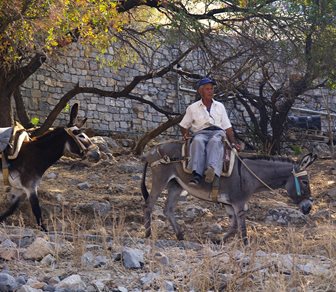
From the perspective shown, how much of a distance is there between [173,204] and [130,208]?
5.98ft

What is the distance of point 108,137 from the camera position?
754 inches

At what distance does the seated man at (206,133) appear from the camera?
30.6ft

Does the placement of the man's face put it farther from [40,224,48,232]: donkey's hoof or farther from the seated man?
[40,224,48,232]: donkey's hoof

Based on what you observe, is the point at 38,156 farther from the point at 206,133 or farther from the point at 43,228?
the point at 206,133

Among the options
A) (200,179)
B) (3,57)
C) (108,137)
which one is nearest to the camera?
(200,179)

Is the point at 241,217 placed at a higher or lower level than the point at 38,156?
lower

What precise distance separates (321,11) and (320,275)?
678 centimetres

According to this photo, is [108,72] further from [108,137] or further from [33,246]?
[33,246]

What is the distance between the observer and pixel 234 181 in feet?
31.8

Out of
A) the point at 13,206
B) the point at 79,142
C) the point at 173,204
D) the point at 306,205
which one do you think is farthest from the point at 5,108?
the point at 306,205

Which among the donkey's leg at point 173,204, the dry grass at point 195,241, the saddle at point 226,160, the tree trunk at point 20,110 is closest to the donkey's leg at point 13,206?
the dry grass at point 195,241

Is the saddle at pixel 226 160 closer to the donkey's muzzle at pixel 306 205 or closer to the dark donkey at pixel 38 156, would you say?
the donkey's muzzle at pixel 306 205

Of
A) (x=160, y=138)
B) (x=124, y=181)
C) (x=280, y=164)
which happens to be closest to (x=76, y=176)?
(x=124, y=181)

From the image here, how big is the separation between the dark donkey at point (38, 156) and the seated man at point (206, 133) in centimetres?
139
